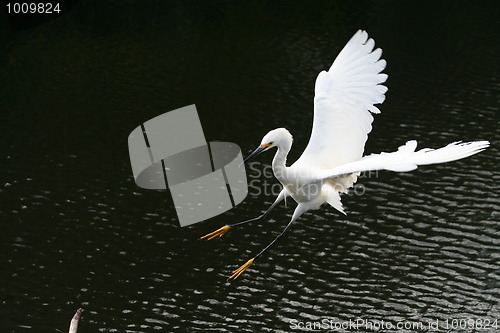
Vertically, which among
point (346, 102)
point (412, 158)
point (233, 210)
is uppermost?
point (346, 102)

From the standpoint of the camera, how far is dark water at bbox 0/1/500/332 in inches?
499

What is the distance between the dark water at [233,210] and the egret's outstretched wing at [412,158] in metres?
A: 5.96

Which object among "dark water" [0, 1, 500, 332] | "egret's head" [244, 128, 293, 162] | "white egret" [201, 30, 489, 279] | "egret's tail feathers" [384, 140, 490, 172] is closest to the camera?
"egret's tail feathers" [384, 140, 490, 172]

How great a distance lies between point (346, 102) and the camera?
8.40m

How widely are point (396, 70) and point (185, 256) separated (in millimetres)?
11981

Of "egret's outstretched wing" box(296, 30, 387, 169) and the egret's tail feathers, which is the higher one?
"egret's outstretched wing" box(296, 30, 387, 169)

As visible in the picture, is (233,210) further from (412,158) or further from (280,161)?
(412,158)

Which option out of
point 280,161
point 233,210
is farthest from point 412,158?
point 233,210

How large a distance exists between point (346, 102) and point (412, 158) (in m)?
2.14

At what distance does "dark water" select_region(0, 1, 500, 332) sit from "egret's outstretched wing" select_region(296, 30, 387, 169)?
15.7 ft

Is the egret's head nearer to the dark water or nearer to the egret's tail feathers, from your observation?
the egret's tail feathers

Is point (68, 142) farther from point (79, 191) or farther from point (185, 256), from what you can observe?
point (185, 256)

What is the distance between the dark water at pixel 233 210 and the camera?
41.6ft

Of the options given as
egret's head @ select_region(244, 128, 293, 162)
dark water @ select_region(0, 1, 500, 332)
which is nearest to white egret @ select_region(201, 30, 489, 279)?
egret's head @ select_region(244, 128, 293, 162)
